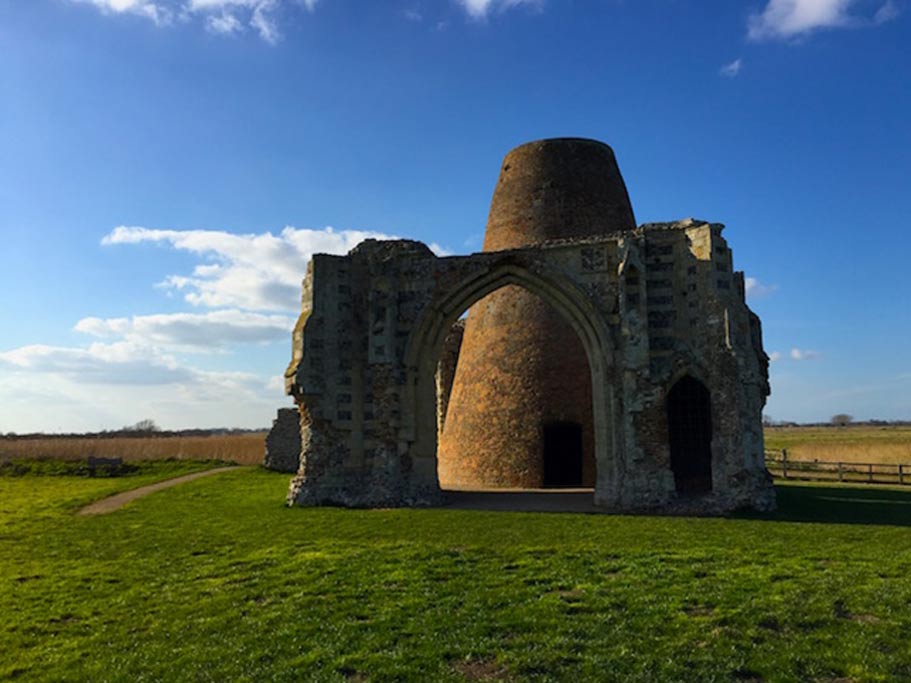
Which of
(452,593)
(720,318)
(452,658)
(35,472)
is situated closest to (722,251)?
(720,318)

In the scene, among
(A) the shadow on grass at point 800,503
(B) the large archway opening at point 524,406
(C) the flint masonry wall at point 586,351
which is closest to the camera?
(A) the shadow on grass at point 800,503

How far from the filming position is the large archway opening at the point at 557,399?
15242mm

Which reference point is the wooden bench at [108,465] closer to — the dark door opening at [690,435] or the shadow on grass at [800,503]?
the shadow on grass at [800,503]

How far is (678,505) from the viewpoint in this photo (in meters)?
14.2

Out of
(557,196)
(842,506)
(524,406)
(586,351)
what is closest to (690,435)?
(586,351)

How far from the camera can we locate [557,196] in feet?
65.0

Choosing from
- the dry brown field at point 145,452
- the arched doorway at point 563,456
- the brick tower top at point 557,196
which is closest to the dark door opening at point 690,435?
the arched doorway at point 563,456

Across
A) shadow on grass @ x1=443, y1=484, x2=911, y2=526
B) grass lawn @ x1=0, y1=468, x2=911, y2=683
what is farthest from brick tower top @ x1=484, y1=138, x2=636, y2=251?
grass lawn @ x1=0, y1=468, x2=911, y2=683

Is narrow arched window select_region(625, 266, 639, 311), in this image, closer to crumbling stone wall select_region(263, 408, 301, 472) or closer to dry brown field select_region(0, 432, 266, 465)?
crumbling stone wall select_region(263, 408, 301, 472)

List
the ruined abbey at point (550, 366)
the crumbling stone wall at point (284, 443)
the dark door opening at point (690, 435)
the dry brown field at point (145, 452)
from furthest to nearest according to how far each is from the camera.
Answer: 1. the dry brown field at point (145, 452)
2. the crumbling stone wall at point (284, 443)
3. the dark door opening at point (690, 435)
4. the ruined abbey at point (550, 366)

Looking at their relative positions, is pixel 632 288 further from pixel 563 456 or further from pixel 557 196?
pixel 563 456

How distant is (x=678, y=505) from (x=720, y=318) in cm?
400

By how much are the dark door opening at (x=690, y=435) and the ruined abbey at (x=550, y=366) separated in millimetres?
34

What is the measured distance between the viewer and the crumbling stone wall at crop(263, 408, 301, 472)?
2708 centimetres
